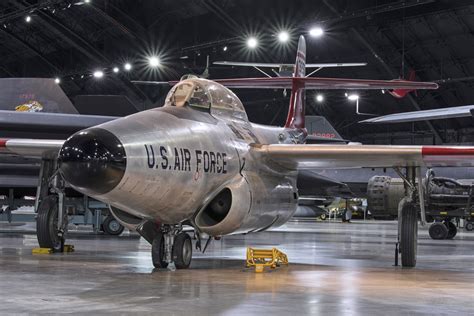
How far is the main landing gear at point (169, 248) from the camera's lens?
9883mm

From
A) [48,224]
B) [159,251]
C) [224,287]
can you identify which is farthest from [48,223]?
[224,287]

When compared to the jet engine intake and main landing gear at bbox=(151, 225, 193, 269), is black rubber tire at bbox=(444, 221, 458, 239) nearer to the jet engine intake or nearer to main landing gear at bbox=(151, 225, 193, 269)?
the jet engine intake

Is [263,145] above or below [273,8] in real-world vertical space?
below

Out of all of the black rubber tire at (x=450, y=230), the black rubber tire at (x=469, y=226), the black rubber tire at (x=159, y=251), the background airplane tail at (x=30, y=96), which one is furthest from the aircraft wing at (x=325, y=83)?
the black rubber tire at (x=469, y=226)

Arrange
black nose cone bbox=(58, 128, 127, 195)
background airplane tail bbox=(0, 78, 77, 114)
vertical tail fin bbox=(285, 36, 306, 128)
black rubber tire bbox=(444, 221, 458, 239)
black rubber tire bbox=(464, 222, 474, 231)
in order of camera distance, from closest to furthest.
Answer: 1. black nose cone bbox=(58, 128, 127, 195)
2. vertical tail fin bbox=(285, 36, 306, 128)
3. background airplane tail bbox=(0, 78, 77, 114)
4. black rubber tire bbox=(444, 221, 458, 239)
5. black rubber tire bbox=(464, 222, 474, 231)

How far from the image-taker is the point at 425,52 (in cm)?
3778

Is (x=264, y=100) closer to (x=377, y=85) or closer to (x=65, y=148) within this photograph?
(x=377, y=85)

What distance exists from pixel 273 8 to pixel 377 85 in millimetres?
17318

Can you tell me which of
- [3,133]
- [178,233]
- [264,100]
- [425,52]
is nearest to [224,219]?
[178,233]

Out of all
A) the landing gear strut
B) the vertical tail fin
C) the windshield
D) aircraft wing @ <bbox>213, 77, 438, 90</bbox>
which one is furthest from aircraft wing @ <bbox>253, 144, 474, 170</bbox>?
the vertical tail fin

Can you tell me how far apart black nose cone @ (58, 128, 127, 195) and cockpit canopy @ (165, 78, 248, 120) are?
246 centimetres


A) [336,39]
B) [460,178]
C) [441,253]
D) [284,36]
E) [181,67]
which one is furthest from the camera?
[181,67]

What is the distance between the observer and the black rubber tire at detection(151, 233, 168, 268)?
9.91 metres

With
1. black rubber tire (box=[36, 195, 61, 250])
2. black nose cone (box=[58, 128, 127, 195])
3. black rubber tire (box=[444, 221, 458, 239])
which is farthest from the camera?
black rubber tire (box=[444, 221, 458, 239])
